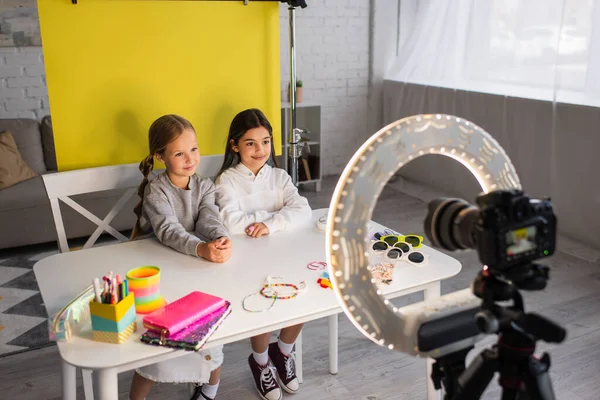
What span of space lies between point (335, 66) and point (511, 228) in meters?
4.25

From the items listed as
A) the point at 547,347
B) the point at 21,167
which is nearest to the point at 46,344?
the point at 21,167

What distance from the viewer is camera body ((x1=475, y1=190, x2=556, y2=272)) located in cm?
62

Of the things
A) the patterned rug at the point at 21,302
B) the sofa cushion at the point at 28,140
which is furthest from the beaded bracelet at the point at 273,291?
the sofa cushion at the point at 28,140

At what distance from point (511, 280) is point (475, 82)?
3.72 m

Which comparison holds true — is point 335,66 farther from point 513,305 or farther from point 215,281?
point 513,305

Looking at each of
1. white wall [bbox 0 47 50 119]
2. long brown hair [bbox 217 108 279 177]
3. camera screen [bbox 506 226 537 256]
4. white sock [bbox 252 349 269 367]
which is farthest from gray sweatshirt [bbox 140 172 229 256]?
white wall [bbox 0 47 50 119]

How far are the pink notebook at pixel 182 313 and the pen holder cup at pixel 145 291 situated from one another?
55 millimetres

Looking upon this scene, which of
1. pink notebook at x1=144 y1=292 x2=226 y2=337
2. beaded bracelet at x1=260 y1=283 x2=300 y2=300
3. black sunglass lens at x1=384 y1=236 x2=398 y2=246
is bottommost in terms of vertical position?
beaded bracelet at x1=260 y1=283 x2=300 y2=300

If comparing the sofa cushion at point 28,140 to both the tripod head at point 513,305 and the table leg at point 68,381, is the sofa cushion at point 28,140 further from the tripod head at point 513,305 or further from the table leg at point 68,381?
the tripod head at point 513,305

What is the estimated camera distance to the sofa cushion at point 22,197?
3158 millimetres

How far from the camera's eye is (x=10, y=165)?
3.36 meters

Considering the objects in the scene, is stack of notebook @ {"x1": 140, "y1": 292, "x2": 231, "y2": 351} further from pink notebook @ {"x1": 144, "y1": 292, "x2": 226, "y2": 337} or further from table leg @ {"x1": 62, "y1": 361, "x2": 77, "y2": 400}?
table leg @ {"x1": 62, "y1": 361, "x2": 77, "y2": 400}

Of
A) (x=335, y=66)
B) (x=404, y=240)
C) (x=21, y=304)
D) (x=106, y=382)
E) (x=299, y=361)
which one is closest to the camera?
(x=106, y=382)

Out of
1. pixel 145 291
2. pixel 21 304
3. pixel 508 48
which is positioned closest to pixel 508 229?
pixel 145 291
